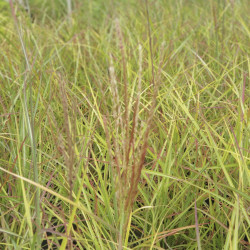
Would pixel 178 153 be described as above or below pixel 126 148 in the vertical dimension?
below

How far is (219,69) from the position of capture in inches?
74.9

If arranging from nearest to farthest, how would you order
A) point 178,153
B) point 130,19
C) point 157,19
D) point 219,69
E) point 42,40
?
1. point 178,153
2. point 219,69
3. point 42,40
4. point 157,19
5. point 130,19

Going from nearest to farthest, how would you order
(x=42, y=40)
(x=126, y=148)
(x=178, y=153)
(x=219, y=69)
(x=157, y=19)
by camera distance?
1. (x=126, y=148)
2. (x=178, y=153)
3. (x=219, y=69)
4. (x=42, y=40)
5. (x=157, y=19)

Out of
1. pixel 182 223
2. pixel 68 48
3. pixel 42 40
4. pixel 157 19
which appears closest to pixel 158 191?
pixel 182 223

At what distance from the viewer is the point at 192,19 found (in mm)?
2900

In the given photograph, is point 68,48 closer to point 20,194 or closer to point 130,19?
point 130,19

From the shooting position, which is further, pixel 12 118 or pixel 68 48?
pixel 68 48

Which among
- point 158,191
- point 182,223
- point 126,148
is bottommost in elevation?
point 182,223

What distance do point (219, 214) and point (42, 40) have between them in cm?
186

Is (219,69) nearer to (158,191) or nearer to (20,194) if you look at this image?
(158,191)

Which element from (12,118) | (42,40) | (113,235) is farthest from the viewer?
A: (42,40)

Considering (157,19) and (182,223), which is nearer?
(182,223)

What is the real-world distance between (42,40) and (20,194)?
5.44 feet

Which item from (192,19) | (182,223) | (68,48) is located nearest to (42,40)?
(68,48)
